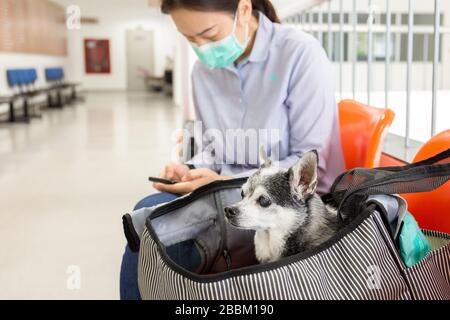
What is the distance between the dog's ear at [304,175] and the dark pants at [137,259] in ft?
1.01

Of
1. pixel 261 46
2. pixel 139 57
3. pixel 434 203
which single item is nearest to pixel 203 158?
pixel 261 46

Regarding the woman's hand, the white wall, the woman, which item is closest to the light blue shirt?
the woman

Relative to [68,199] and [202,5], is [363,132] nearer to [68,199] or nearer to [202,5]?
[202,5]

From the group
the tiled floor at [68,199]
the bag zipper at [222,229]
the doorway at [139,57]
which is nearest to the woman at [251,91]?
the bag zipper at [222,229]

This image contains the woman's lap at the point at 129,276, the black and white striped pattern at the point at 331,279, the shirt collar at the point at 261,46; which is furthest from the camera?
the shirt collar at the point at 261,46

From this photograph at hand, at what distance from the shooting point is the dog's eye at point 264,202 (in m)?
1.00

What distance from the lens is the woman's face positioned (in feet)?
4.62

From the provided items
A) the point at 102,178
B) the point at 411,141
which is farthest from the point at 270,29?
the point at 102,178

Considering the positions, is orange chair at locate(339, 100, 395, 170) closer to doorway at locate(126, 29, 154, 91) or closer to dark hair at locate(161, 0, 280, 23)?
dark hair at locate(161, 0, 280, 23)

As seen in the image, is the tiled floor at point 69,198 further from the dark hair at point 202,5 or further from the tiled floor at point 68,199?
the dark hair at point 202,5

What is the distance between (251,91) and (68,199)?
256cm

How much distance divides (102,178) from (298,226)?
3572 mm

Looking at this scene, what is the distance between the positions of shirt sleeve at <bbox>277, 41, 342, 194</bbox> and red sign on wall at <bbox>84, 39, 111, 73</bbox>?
58.8 feet
